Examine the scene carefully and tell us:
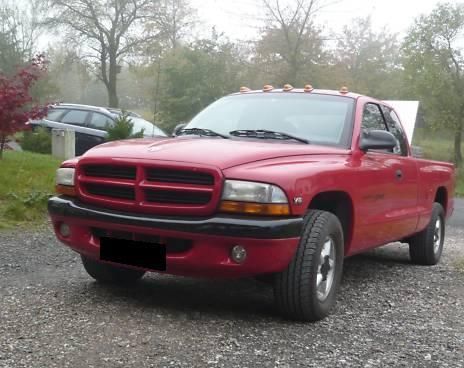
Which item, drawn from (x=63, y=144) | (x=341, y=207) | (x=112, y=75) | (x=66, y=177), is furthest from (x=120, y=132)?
(x=112, y=75)

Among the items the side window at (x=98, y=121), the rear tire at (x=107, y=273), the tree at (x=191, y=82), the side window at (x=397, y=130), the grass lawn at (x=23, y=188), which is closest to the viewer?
the rear tire at (x=107, y=273)

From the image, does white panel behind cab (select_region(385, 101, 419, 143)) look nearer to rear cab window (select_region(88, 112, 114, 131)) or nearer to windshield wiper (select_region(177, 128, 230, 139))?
rear cab window (select_region(88, 112, 114, 131))

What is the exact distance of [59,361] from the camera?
3.06 meters

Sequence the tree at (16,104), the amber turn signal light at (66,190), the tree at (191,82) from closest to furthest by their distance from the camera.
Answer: the amber turn signal light at (66,190)
the tree at (16,104)
the tree at (191,82)

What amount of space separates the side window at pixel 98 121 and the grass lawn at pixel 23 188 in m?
4.91

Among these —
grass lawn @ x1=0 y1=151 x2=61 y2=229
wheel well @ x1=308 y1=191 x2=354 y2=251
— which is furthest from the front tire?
grass lawn @ x1=0 y1=151 x2=61 y2=229

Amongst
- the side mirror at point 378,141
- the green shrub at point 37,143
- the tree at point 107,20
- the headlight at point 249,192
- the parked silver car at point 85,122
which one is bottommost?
the green shrub at point 37,143

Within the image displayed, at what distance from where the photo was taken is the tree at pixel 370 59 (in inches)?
1419

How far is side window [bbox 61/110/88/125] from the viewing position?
1515 cm

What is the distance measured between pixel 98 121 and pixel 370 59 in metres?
27.8

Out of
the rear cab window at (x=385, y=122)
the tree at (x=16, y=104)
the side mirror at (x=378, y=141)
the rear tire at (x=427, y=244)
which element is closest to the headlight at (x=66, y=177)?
the side mirror at (x=378, y=141)

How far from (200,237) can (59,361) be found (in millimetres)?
1042

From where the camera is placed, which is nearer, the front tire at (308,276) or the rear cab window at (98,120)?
the front tire at (308,276)

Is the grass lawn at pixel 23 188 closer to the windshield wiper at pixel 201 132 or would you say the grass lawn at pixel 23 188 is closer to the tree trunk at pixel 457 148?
the windshield wiper at pixel 201 132
